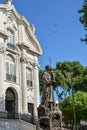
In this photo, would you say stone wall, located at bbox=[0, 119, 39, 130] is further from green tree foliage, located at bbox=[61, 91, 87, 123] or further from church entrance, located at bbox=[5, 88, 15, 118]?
green tree foliage, located at bbox=[61, 91, 87, 123]

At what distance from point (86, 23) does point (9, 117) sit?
19.2 meters

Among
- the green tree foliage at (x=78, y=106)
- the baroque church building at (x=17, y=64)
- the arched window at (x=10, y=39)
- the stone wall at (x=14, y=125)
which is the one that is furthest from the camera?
the green tree foliage at (x=78, y=106)

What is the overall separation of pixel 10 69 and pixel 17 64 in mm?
1388

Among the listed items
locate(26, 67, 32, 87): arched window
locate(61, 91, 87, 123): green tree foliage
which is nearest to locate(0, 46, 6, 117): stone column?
locate(26, 67, 32, 87): arched window

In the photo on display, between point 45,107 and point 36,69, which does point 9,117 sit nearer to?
point 36,69

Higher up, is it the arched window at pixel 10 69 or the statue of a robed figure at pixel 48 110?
the arched window at pixel 10 69

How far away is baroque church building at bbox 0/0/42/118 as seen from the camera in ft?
126

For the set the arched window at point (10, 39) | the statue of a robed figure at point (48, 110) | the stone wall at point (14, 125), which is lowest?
the stone wall at point (14, 125)

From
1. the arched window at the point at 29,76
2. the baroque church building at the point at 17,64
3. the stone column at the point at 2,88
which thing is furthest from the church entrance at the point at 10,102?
the arched window at the point at 29,76

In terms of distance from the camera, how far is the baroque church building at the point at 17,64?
38.3m

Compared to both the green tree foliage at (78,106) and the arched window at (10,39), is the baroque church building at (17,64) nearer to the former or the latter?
the arched window at (10,39)

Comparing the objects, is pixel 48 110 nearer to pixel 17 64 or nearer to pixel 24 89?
pixel 24 89

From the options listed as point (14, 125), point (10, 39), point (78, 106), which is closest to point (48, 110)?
point (14, 125)

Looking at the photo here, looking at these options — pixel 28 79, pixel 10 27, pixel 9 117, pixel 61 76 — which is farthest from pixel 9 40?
pixel 61 76
